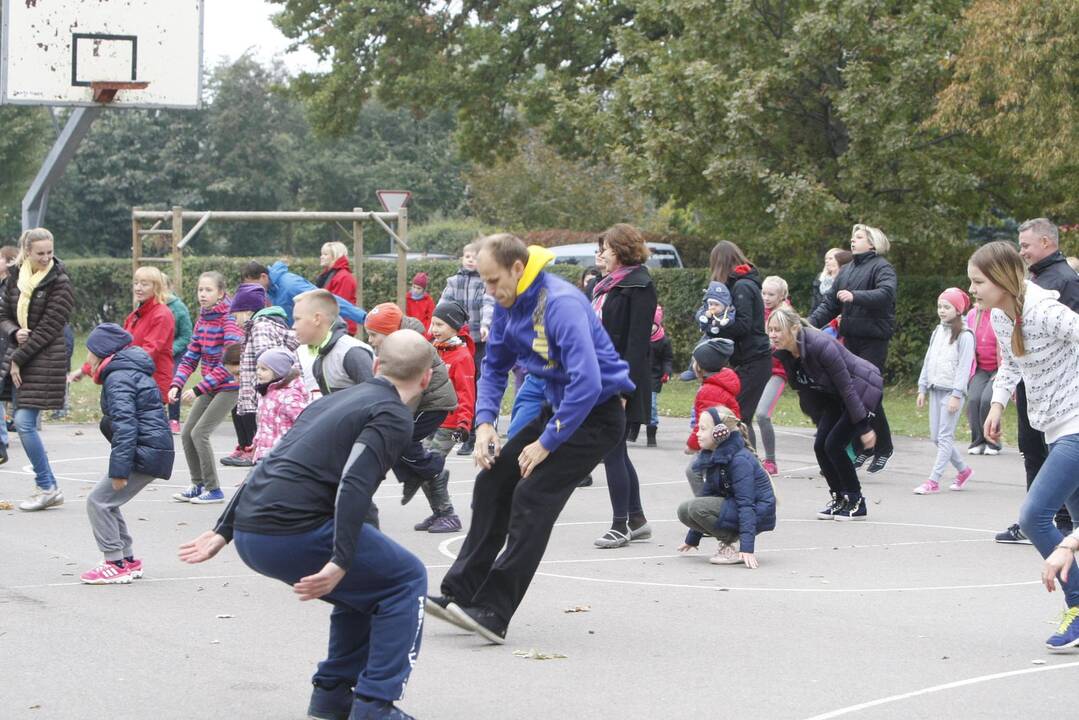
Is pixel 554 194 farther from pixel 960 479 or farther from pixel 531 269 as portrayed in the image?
pixel 531 269

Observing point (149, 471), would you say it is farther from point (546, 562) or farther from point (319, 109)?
point (319, 109)

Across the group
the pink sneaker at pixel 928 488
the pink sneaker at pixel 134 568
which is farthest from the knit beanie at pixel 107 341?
the pink sneaker at pixel 928 488

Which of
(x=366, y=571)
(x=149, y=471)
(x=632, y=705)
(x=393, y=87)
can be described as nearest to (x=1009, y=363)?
(x=632, y=705)

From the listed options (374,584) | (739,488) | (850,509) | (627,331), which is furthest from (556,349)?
(850,509)

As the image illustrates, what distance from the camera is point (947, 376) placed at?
40.3 feet

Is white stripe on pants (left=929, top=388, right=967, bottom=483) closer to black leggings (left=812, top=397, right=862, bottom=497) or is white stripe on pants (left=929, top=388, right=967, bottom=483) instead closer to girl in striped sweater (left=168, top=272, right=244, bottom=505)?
black leggings (left=812, top=397, right=862, bottom=497)

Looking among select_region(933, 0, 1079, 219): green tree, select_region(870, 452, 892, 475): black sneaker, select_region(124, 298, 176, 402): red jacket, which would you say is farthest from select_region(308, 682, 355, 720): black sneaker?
select_region(933, 0, 1079, 219): green tree

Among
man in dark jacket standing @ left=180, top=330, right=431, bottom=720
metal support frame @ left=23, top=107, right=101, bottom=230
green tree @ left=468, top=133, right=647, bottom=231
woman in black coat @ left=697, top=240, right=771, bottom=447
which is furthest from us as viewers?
green tree @ left=468, top=133, right=647, bottom=231

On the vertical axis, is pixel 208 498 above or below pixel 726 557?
below

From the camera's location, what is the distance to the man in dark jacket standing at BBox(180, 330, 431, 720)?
5043 millimetres

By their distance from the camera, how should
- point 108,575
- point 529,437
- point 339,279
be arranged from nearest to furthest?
point 529,437 < point 108,575 < point 339,279

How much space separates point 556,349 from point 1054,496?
2.35 meters

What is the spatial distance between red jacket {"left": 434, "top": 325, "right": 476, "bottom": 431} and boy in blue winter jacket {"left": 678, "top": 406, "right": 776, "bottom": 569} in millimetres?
2327

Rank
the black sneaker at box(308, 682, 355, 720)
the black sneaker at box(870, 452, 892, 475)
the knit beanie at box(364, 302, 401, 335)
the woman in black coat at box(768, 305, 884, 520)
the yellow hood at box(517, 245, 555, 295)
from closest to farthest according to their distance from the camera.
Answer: the black sneaker at box(308, 682, 355, 720)
the yellow hood at box(517, 245, 555, 295)
the knit beanie at box(364, 302, 401, 335)
the woman in black coat at box(768, 305, 884, 520)
the black sneaker at box(870, 452, 892, 475)
